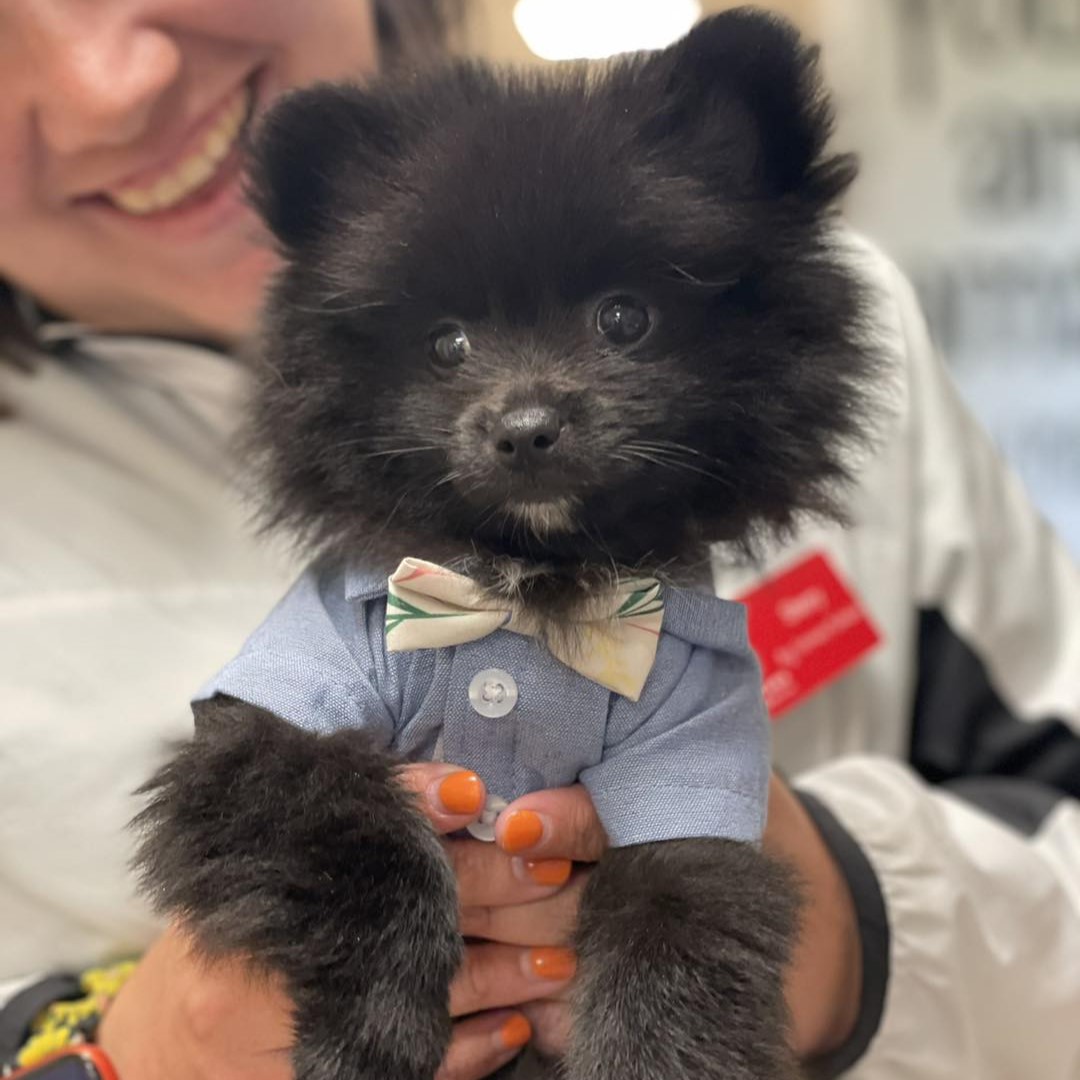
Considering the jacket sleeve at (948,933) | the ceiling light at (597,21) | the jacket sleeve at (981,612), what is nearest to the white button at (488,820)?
the jacket sleeve at (948,933)

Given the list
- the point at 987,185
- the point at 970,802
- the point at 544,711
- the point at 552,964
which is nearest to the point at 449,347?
the point at 544,711

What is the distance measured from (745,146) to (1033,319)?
2.79 m

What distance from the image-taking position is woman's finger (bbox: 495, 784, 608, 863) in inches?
35.1

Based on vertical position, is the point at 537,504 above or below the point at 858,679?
above

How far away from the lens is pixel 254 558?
146 centimetres

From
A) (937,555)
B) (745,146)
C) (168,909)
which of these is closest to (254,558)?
(168,909)

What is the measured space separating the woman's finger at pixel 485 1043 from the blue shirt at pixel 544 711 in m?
0.22

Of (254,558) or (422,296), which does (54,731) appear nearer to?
Answer: (254,558)

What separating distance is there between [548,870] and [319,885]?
→ 225 millimetres

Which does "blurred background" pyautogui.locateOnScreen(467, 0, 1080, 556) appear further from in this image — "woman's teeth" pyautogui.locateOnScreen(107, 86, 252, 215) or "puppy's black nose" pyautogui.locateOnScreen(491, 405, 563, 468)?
"puppy's black nose" pyautogui.locateOnScreen(491, 405, 563, 468)

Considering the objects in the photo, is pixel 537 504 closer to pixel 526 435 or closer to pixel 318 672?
pixel 526 435

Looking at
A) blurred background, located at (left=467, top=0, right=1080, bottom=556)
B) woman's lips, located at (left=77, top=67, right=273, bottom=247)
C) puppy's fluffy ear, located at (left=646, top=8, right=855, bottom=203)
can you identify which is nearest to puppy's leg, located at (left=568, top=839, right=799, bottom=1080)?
puppy's fluffy ear, located at (left=646, top=8, right=855, bottom=203)

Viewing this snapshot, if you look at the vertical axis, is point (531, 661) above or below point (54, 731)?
above

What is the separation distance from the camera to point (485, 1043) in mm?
962
